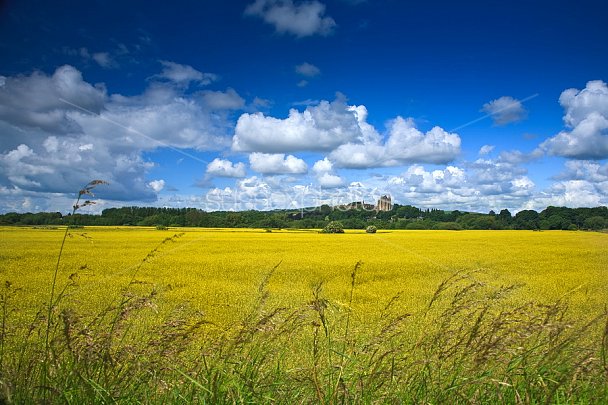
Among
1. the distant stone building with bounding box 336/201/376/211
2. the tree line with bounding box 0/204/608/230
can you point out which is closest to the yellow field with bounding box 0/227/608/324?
the distant stone building with bounding box 336/201/376/211

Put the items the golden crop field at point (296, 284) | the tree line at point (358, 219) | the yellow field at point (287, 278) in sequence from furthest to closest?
the tree line at point (358, 219)
the yellow field at point (287, 278)
the golden crop field at point (296, 284)

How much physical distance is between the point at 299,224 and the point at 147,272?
56.8m

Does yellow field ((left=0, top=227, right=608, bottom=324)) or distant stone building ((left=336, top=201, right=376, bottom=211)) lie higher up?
distant stone building ((left=336, top=201, right=376, bottom=211))

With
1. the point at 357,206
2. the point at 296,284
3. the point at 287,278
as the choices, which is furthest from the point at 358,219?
the point at 296,284

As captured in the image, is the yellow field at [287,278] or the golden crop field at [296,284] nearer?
the golden crop field at [296,284]

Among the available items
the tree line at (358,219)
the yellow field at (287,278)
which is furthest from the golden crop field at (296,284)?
the tree line at (358,219)

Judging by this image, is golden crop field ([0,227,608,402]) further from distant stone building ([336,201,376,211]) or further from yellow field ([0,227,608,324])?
distant stone building ([336,201,376,211])

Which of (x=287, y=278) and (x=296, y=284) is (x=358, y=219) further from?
(x=296, y=284)

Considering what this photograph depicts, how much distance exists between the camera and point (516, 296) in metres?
11.7

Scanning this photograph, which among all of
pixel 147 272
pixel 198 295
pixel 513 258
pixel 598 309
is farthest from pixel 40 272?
pixel 513 258

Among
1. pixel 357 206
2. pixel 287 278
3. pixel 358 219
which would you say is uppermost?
pixel 357 206

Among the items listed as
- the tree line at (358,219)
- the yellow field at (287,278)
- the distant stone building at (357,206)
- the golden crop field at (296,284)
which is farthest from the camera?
the tree line at (358,219)

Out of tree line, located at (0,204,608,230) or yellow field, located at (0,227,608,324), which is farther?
tree line, located at (0,204,608,230)

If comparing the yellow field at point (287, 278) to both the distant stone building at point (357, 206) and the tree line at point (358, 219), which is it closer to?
the distant stone building at point (357, 206)
